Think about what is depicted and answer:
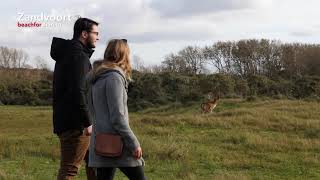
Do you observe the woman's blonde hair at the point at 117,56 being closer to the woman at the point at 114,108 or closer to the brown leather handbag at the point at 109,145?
the woman at the point at 114,108

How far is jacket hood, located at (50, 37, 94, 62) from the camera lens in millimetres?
5014

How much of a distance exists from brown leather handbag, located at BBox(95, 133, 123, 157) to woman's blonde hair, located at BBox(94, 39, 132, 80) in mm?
502

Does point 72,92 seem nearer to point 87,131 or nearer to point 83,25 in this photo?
point 87,131

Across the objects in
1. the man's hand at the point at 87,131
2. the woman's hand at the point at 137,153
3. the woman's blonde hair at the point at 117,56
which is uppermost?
the woman's blonde hair at the point at 117,56

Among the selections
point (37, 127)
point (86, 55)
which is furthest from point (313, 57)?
point (86, 55)

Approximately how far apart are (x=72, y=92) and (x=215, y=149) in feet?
27.3

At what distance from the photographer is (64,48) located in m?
5.06

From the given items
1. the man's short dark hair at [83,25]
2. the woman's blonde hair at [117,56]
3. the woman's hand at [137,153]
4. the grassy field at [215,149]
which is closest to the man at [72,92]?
the man's short dark hair at [83,25]

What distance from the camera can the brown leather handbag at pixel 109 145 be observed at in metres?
→ 4.18

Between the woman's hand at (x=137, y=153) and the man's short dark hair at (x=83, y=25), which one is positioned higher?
the man's short dark hair at (x=83, y=25)

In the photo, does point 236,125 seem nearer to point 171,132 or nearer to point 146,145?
point 171,132

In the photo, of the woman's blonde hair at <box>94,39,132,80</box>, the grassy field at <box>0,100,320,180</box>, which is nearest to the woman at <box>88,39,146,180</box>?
the woman's blonde hair at <box>94,39,132,80</box>

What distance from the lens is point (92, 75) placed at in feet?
14.2

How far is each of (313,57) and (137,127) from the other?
96.1 ft
